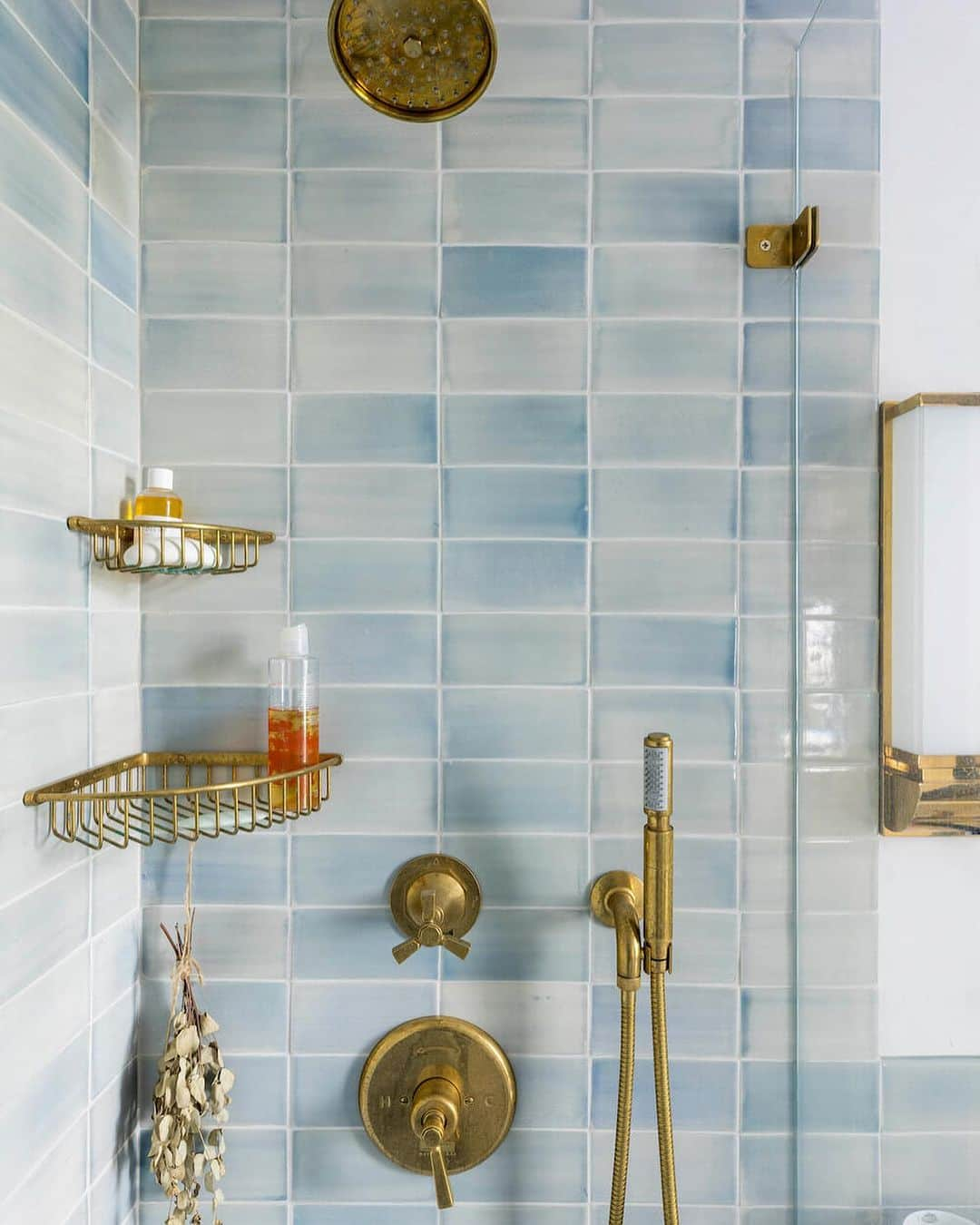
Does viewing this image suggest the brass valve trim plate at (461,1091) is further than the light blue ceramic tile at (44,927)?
Yes

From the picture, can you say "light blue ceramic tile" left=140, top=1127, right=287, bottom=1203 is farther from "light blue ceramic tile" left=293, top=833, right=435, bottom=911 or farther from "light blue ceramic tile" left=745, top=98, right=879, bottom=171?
"light blue ceramic tile" left=745, top=98, right=879, bottom=171

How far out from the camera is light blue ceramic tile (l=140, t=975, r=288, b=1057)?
3.61 ft

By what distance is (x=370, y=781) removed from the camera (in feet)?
3.62

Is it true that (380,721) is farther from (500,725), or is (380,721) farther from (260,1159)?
(260,1159)

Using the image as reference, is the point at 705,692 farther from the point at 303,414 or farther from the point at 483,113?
the point at 483,113

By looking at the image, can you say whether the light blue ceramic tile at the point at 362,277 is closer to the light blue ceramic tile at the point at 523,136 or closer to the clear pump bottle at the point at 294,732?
the light blue ceramic tile at the point at 523,136

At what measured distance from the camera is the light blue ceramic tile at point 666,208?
110cm

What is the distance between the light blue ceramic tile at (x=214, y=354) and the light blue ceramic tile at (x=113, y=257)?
0.16 feet

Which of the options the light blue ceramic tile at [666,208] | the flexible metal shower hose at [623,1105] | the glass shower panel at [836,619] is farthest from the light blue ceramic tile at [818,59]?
the flexible metal shower hose at [623,1105]

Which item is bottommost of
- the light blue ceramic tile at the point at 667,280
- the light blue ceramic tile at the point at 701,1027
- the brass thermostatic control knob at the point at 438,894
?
the light blue ceramic tile at the point at 701,1027

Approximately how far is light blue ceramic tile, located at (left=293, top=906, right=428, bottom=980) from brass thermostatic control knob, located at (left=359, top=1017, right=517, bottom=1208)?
0.08 meters

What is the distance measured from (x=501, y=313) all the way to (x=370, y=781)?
601 mm

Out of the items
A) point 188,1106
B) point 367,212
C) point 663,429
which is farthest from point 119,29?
point 188,1106

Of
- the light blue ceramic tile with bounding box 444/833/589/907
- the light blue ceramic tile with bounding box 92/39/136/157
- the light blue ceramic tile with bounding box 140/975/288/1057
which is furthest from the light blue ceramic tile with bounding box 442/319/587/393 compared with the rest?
the light blue ceramic tile with bounding box 140/975/288/1057
